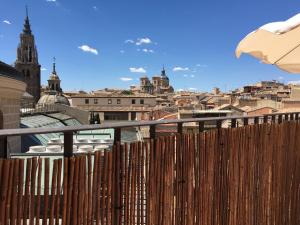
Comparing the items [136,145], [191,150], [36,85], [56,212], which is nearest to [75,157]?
[56,212]

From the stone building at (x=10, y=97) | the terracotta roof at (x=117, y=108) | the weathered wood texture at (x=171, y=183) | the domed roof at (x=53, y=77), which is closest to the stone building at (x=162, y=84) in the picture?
the domed roof at (x=53, y=77)

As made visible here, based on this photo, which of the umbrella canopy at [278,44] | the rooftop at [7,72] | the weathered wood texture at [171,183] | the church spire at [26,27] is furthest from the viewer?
the church spire at [26,27]

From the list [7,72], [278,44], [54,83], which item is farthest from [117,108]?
[278,44]

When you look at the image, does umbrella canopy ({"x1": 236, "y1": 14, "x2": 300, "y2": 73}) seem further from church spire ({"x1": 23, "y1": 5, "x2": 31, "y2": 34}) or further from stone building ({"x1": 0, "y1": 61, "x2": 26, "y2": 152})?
church spire ({"x1": 23, "y1": 5, "x2": 31, "y2": 34})

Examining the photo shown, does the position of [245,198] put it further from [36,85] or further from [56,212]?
A: [36,85]

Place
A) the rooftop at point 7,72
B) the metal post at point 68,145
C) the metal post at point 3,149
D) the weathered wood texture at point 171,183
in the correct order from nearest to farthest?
1. the metal post at point 3,149
2. the weathered wood texture at point 171,183
3. the metal post at point 68,145
4. the rooftop at point 7,72

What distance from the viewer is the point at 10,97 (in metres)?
11.9

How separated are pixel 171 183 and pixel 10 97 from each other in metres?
9.88

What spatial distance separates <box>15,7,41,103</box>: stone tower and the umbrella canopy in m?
83.2

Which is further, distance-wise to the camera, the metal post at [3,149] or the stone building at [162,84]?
the stone building at [162,84]

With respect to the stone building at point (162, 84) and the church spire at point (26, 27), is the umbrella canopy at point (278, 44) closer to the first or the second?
the church spire at point (26, 27)

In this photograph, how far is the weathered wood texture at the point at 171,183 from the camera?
2.11m

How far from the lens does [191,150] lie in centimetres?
344

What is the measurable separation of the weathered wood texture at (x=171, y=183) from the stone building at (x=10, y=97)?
25.8 feet
